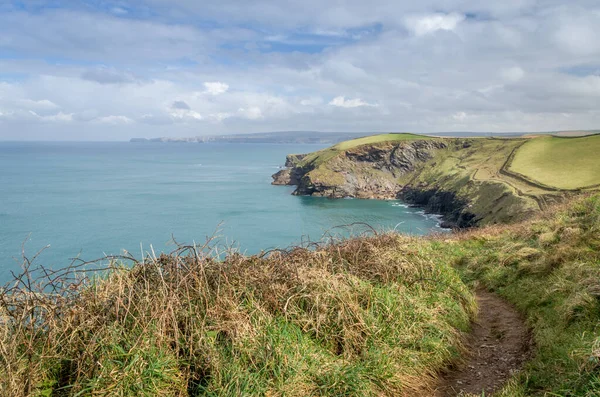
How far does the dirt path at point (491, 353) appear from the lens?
7.38 metres

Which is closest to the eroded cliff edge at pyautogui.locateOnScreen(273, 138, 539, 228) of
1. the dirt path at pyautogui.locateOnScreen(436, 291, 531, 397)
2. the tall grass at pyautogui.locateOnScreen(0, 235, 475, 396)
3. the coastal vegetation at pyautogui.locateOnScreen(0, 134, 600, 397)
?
the dirt path at pyautogui.locateOnScreen(436, 291, 531, 397)

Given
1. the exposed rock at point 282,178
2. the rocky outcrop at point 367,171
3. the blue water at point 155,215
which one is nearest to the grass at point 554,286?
the blue water at point 155,215

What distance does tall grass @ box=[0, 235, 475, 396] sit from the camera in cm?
586

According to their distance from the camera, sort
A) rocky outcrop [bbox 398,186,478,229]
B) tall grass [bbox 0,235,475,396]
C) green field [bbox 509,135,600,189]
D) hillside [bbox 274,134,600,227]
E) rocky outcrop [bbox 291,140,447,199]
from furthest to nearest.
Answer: rocky outcrop [bbox 291,140,447,199]
rocky outcrop [bbox 398,186,478,229]
hillside [bbox 274,134,600,227]
green field [bbox 509,135,600,189]
tall grass [bbox 0,235,475,396]

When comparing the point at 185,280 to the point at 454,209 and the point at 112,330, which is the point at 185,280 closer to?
the point at 112,330

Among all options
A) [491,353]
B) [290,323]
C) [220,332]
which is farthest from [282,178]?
[220,332]

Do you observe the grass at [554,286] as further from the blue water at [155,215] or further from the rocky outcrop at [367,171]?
the rocky outcrop at [367,171]

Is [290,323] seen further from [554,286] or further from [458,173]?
[458,173]

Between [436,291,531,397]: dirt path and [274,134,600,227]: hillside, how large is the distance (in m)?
43.6

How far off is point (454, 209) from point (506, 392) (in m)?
81.5

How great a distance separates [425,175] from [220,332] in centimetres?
12124

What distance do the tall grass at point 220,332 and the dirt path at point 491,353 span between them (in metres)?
0.35

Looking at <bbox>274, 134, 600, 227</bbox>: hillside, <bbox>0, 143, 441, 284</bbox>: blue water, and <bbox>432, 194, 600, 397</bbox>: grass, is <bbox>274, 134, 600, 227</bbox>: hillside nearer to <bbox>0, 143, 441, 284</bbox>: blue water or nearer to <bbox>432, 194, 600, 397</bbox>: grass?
<bbox>0, 143, 441, 284</bbox>: blue water

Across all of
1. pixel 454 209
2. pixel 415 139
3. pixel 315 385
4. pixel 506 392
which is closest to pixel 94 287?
pixel 315 385
